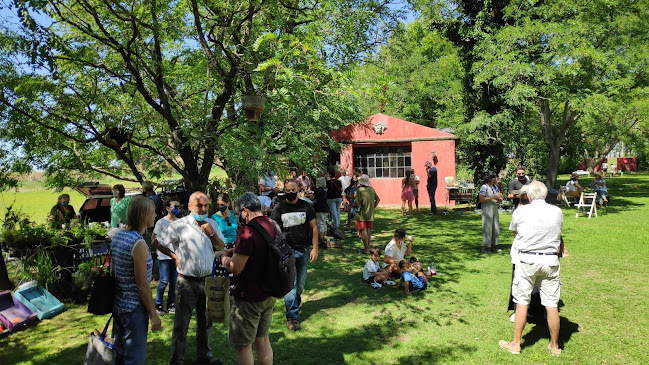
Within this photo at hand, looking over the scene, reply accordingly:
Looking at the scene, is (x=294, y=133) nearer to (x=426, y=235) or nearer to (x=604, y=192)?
(x=426, y=235)

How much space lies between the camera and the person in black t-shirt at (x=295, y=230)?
5.20 m

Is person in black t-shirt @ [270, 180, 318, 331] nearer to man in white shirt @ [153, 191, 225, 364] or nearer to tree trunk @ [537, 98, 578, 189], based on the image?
man in white shirt @ [153, 191, 225, 364]

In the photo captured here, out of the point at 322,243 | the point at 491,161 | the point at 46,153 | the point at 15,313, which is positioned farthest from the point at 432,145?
the point at 15,313

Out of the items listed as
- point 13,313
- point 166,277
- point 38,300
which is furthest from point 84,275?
point 166,277

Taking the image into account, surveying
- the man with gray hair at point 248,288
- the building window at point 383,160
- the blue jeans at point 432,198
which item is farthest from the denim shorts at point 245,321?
the building window at point 383,160

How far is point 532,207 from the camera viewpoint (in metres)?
4.50

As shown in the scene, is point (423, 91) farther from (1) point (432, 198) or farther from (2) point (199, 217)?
(2) point (199, 217)

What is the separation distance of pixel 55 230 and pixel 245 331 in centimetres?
476

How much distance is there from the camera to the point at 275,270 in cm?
343

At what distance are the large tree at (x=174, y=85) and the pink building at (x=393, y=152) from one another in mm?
9064

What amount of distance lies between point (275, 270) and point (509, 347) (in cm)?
277

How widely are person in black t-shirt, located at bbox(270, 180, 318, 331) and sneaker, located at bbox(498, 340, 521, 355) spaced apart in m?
2.24

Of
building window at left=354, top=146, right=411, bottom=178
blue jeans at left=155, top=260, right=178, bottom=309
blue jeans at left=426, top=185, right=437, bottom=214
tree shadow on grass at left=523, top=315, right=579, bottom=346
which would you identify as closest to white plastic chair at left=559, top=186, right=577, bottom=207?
blue jeans at left=426, top=185, right=437, bottom=214

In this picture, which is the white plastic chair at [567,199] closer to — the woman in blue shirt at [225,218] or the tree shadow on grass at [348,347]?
the tree shadow on grass at [348,347]
